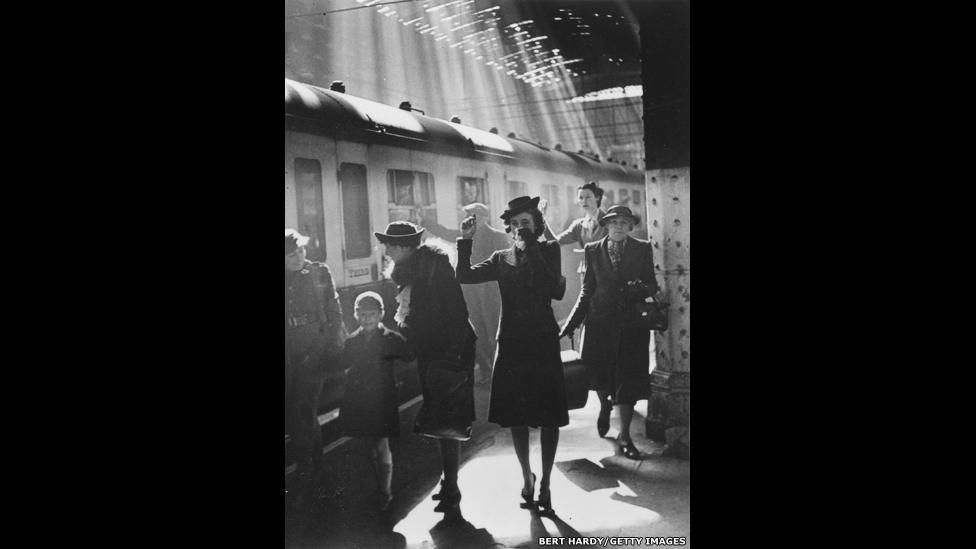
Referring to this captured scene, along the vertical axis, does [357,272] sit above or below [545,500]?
above

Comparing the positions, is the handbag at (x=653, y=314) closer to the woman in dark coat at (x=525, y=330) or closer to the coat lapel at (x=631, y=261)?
the coat lapel at (x=631, y=261)

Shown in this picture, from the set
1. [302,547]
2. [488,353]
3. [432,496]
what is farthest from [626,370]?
[302,547]

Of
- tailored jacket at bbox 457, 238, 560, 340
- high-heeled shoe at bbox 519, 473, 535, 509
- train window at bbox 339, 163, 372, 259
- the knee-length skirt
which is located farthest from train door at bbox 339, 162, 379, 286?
high-heeled shoe at bbox 519, 473, 535, 509

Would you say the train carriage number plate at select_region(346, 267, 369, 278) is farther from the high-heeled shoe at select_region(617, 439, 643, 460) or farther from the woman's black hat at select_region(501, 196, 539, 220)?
the high-heeled shoe at select_region(617, 439, 643, 460)

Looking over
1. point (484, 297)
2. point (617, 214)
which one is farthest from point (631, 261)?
point (484, 297)

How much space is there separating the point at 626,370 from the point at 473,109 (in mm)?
1632

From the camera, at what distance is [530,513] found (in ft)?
11.5

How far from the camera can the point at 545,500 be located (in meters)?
3.51

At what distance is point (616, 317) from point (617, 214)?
54 centimetres

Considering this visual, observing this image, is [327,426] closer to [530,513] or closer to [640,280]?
[530,513]

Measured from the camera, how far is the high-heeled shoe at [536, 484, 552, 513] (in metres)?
3.51

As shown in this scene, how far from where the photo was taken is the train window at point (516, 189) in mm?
3600

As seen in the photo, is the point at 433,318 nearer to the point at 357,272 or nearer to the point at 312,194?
the point at 357,272

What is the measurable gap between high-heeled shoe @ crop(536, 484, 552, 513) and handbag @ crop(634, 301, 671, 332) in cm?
99
